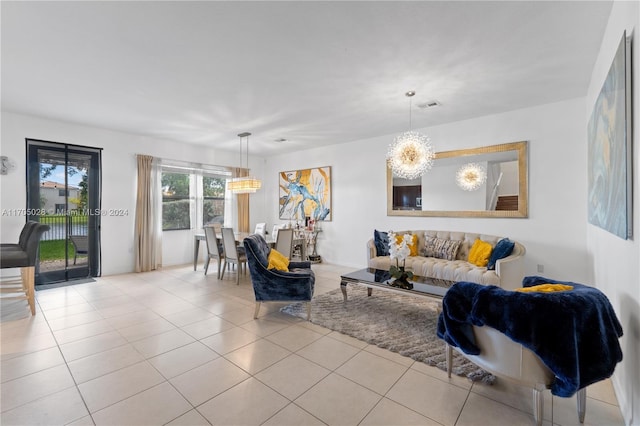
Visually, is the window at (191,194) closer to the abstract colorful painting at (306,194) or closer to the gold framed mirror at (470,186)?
the abstract colorful painting at (306,194)

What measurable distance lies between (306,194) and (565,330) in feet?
19.1

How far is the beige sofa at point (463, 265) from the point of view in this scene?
338cm

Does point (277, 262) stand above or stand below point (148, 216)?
below

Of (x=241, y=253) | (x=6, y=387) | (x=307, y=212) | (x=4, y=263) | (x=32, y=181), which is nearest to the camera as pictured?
(x=6, y=387)

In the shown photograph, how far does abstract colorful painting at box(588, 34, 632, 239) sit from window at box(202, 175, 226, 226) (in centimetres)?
679

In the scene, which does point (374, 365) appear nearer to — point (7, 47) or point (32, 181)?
point (7, 47)

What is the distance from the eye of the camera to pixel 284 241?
4.96 metres

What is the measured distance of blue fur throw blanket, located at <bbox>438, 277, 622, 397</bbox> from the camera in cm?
142

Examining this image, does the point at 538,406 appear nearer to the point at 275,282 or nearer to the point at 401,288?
the point at 401,288

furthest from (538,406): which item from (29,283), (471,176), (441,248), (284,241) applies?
(29,283)

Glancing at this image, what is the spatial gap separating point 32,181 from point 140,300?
2816 millimetres

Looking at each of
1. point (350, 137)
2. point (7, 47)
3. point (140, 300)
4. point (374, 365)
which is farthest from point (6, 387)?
point (350, 137)

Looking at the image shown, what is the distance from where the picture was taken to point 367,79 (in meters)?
3.20

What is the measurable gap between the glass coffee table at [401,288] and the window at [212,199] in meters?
4.56
